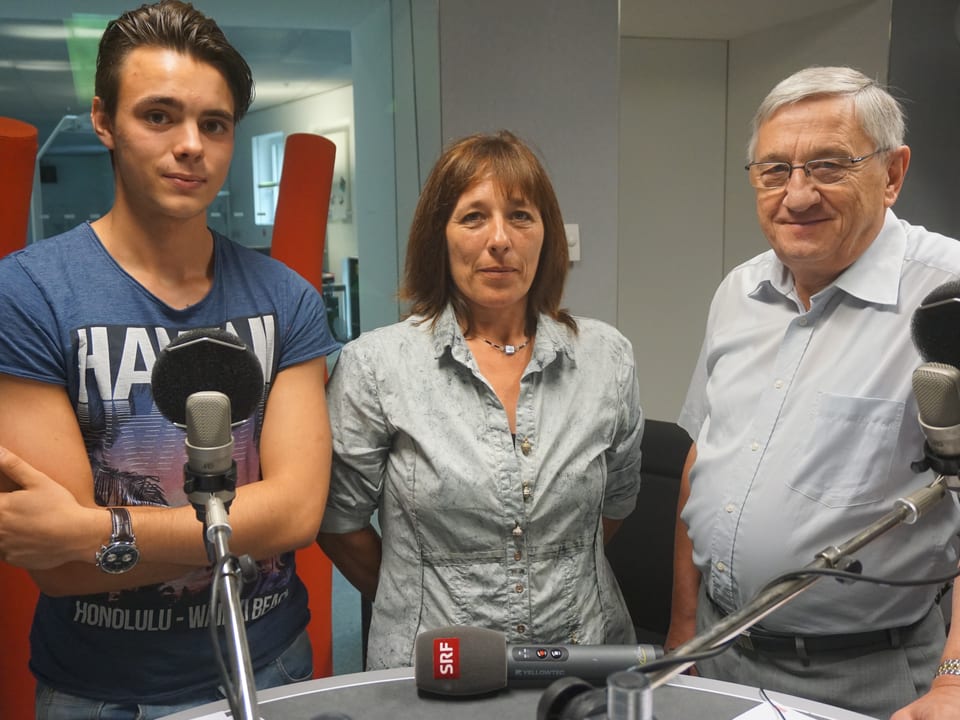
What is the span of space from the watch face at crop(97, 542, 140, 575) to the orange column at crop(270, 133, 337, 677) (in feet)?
3.40

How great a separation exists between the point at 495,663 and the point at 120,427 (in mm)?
694

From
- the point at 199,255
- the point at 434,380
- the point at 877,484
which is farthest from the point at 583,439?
the point at 199,255

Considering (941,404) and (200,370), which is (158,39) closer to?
(200,370)

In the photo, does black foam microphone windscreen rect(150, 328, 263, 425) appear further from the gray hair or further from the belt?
the gray hair

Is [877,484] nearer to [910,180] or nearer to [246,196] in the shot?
[246,196]

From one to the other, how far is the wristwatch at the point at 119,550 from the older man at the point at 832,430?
3.30ft

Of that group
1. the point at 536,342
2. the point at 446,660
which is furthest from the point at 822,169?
the point at 446,660

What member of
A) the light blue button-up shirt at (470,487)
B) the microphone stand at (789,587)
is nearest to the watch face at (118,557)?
the light blue button-up shirt at (470,487)

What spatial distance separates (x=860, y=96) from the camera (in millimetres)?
1589

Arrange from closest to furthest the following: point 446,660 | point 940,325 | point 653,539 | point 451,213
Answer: point 940,325, point 446,660, point 451,213, point 653,539

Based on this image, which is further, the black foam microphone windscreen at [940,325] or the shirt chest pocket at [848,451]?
the shirt chest pocket at [848,451]

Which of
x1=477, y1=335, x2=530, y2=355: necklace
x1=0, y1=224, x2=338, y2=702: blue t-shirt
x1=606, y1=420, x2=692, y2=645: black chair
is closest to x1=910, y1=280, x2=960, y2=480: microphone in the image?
x1=477, y1=335, x2=530, y2=355: necklace

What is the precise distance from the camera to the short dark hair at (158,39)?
147cm

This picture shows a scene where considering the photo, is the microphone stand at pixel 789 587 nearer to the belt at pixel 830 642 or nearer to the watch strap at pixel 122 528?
the belt at pixel 830 642
